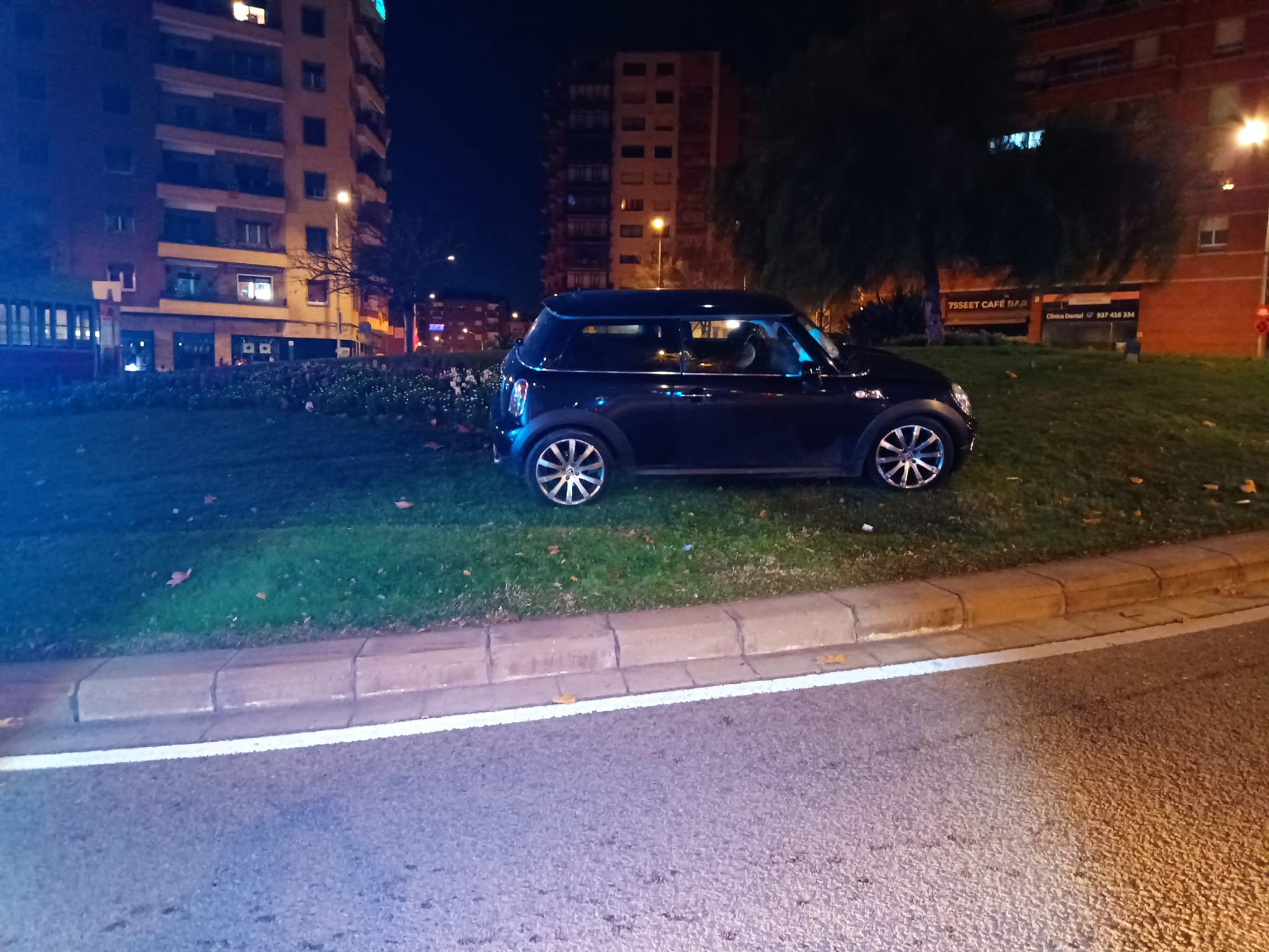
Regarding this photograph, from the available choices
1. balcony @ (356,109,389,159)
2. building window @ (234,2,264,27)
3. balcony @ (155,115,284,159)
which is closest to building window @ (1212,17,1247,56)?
balcony @ (356,109,389,159)

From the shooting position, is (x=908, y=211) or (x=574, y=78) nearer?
(x=908, y=211)

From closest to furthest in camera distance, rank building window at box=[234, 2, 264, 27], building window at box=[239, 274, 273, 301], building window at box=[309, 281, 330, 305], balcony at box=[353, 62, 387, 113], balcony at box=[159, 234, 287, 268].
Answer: balcony at box=[159, 234, 287, 268] → building window at box=[234, 2, 264, 27] → building window at box=[239, 274, 273, 301] → building window at box=[309, 281, 330, 305] → balcony at box=[353, 62, 387, 113]

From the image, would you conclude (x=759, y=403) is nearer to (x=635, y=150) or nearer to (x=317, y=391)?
(x=317, y=391)

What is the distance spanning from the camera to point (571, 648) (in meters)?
5.08

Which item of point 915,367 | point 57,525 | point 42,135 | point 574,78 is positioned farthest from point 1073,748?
point 574,78

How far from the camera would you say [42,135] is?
4378 centimetres

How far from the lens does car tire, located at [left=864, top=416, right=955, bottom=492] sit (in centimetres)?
768

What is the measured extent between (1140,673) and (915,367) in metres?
3.70

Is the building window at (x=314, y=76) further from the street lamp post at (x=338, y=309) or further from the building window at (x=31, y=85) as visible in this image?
the building window at (x=31, y=85)

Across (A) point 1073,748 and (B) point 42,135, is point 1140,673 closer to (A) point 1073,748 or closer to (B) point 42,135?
(A) point 1073,748

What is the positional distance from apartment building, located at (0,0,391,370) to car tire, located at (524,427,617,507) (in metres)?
40.9

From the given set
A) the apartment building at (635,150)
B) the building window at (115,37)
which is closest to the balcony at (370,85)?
the building window at (115,37)

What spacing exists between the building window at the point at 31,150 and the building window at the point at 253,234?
8995mm

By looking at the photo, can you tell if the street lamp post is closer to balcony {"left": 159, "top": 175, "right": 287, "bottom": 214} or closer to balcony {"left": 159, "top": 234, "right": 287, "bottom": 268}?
balcony {"left": 159, "top": 175, "right": 287, "bottom": 214}
